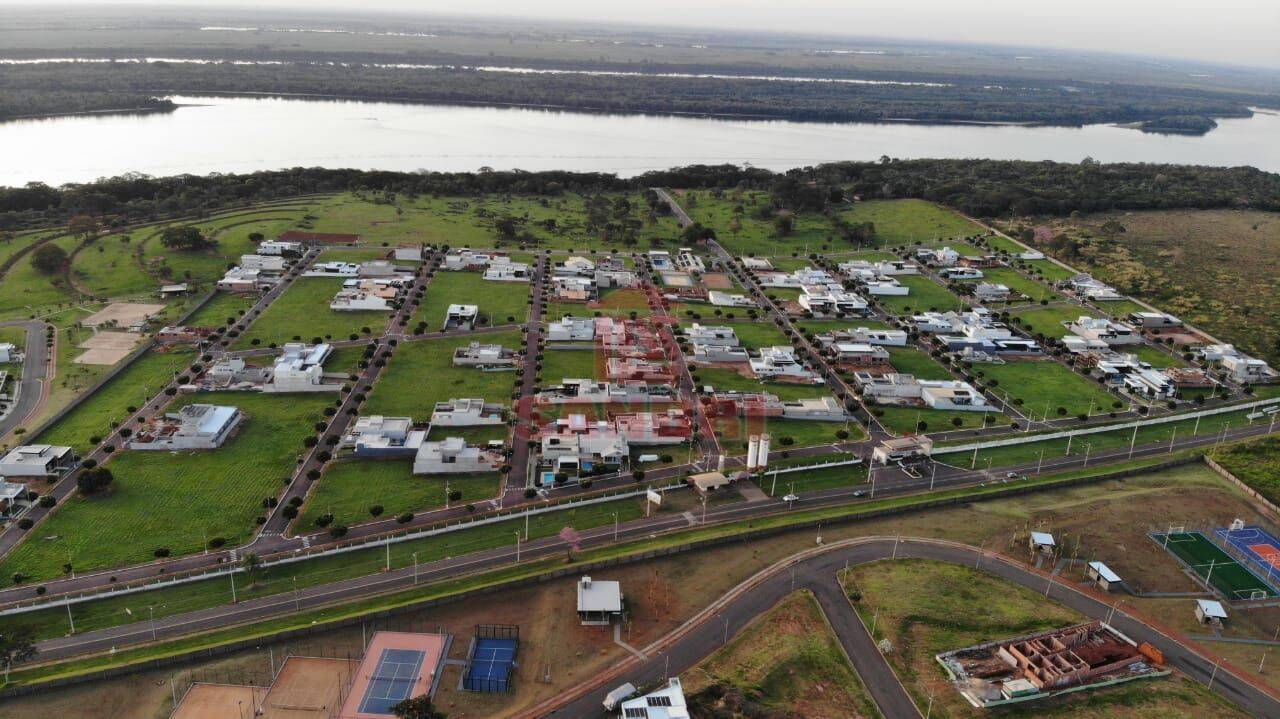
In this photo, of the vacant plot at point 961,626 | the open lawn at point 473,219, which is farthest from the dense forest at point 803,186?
the vacant plot at point 961,626

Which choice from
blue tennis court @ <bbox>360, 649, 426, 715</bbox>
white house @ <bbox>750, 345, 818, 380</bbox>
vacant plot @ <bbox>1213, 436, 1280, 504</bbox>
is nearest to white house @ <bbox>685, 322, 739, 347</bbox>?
white house @ <bbox>750, 345, 818, 380</bbox>

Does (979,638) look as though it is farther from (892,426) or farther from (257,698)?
(257,698)

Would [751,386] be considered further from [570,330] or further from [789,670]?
[789,670]

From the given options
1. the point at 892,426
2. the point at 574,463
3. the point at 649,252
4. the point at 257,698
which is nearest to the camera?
the point at 257,698

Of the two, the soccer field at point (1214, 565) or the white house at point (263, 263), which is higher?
the white house at point (263, 263)

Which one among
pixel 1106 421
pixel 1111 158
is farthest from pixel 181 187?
pixel 1111 158

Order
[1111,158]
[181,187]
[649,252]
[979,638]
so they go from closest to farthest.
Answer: [979,638] → [649,252] → [181,187] → [1111,158]

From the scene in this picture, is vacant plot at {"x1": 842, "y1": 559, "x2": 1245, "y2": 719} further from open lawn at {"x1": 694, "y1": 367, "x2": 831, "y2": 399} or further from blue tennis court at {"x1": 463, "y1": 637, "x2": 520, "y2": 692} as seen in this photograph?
A: open lawn at {"x1": 694, "y1": 367, "x2": 831, "y2": 399}

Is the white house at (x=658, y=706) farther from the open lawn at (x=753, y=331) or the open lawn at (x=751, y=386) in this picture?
the open lawn at (x=753, y=331)
